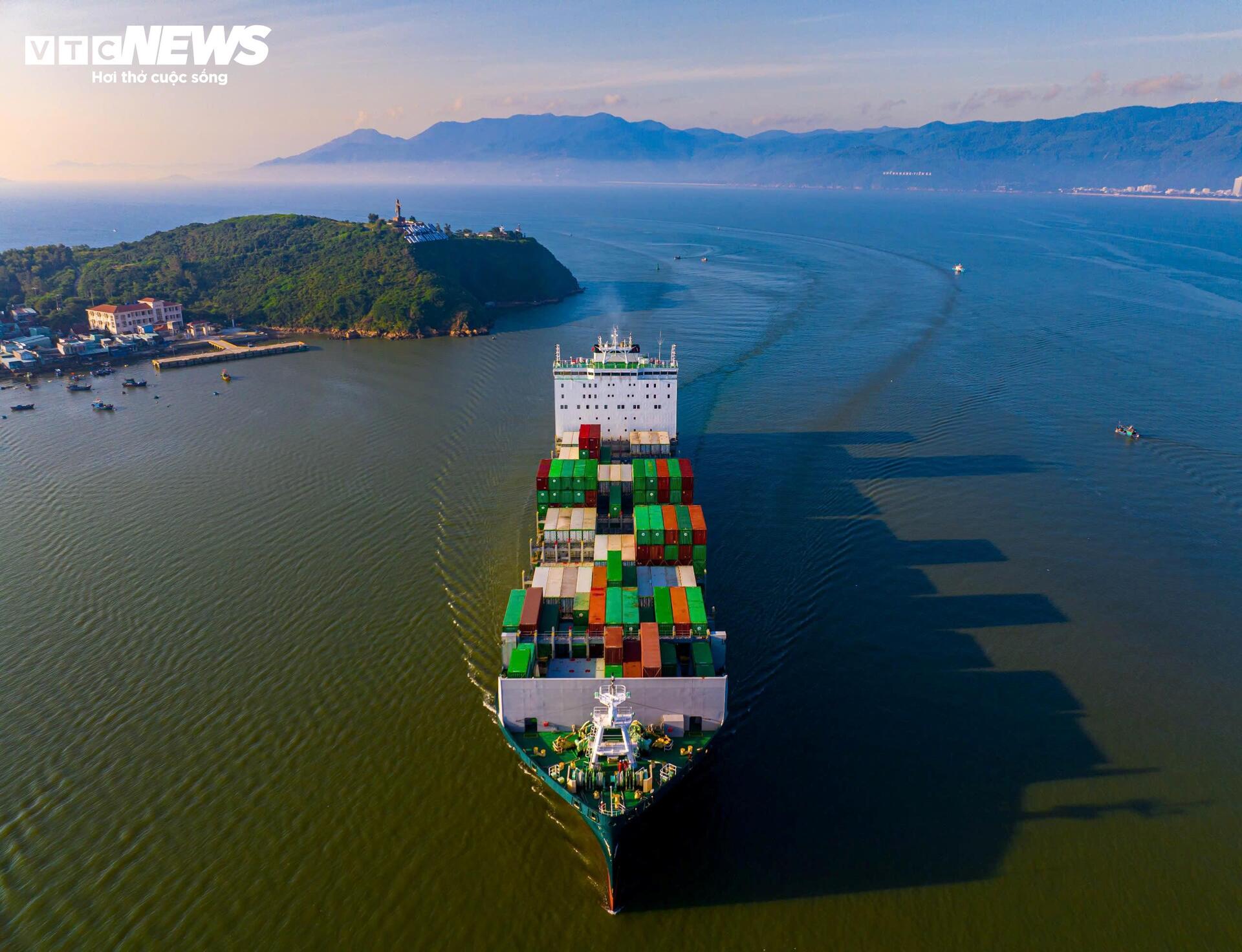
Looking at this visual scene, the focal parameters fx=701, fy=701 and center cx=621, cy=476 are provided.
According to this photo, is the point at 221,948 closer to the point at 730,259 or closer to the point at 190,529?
the point at 190,529

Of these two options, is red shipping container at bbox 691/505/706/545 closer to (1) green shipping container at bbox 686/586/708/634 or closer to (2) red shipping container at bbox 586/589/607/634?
(1) green shipping container at bbox 686/586/708/634

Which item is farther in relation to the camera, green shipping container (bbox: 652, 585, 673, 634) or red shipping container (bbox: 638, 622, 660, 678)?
green shipping container (bbox: 652, 585, 673, 634)

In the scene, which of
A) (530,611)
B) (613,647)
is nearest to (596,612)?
(613,647)

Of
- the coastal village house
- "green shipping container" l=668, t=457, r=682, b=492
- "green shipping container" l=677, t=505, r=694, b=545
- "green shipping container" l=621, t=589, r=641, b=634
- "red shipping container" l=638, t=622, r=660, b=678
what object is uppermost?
the coastal village house

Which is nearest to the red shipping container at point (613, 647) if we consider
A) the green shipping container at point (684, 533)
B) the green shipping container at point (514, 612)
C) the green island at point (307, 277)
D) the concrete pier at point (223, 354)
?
the green shipping container at point (514, 612)

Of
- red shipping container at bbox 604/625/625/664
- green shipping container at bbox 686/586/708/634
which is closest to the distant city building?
green shipping container at bbox 686/586/708/634

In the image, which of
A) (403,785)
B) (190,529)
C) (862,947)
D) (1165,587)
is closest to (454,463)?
(190,529)

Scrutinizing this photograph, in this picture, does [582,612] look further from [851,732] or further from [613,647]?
[851,732]
